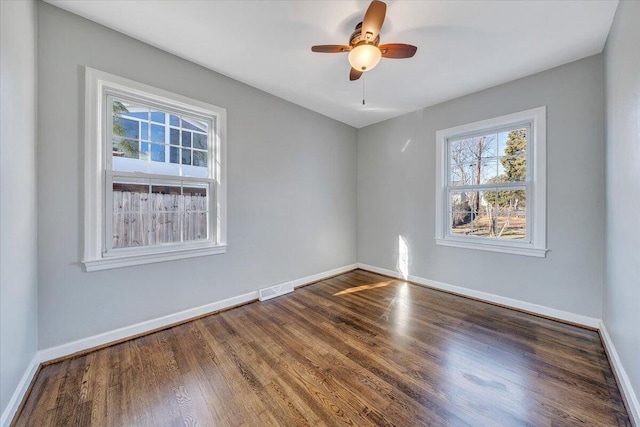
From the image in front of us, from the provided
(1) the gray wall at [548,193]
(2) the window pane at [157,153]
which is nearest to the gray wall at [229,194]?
(2) the window pane at [157,153]

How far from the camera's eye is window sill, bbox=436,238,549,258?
8.63 feet

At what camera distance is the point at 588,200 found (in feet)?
7.71

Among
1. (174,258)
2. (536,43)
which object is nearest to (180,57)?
(174,258)

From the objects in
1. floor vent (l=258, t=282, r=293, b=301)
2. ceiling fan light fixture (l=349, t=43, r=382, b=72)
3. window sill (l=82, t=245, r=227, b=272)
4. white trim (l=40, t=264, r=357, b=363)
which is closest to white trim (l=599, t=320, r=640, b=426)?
ceiling fan light fixture (l=349, t=43, r=382, b=72)

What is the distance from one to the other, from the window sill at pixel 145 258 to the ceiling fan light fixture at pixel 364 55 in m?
2.27

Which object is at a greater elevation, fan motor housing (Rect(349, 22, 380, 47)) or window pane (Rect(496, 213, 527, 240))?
fan motor housing (Rect(349, 22, 380, 47))

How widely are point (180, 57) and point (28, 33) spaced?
3.48ft

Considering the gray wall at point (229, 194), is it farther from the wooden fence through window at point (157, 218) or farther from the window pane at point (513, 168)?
the window pane at point (513, 168)

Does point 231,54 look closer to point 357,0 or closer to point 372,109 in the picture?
point 357,0

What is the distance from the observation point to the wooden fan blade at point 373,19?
154 centimetres

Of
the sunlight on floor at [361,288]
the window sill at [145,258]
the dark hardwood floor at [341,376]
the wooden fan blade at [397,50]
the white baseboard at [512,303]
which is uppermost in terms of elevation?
the wooden fan blade at [397,50]

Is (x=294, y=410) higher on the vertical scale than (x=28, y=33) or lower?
lower

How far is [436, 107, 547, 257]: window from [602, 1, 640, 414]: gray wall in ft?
1.81

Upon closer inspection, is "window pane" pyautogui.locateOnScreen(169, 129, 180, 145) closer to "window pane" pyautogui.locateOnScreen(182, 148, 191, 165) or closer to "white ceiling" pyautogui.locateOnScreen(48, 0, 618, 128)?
"window pane" pyautogui.locateOnScreen(182, 148, 191, 165)
